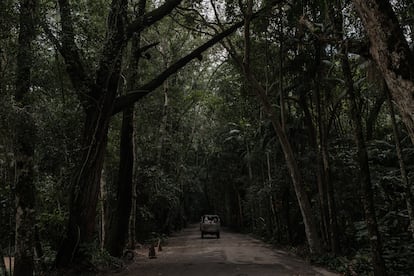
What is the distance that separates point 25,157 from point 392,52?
8.09 m

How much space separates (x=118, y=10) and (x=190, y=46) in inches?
598

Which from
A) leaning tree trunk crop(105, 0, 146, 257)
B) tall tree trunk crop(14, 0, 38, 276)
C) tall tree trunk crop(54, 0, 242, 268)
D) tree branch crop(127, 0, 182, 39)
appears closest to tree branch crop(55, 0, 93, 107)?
tall tree trunk crop(54, 0, 242, 268)

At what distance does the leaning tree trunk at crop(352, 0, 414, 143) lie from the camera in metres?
5.04

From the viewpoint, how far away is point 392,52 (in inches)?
205

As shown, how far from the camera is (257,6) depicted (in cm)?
1811

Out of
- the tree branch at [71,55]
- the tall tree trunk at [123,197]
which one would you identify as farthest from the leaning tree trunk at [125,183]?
the tree branch at [71,55]

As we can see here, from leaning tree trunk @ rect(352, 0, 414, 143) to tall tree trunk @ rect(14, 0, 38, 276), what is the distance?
23.2 feet

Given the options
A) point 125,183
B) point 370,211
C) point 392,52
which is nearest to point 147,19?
point 125,183

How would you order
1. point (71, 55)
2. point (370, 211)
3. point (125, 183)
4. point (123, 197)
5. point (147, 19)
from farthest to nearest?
1. point (125, 183)
2. point (123, 197)
3. point (147, 19)
4. point (71, 55)
5. point (370, 211)

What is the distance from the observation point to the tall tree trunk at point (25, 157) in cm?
932

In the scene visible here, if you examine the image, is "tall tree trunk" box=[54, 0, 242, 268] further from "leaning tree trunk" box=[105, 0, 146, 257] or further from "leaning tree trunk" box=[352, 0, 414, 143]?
"leaning tree trunk" box=[352, 0, 414, 143]

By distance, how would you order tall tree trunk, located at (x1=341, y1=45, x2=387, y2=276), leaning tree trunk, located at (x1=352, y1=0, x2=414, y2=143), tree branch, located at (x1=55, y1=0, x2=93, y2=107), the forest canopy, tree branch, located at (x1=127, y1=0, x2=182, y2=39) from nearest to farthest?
1. leaning tree trunk, located at (x1=352, y1=0, x2=414, y2=143)
2. the forest canopy
3. tall tree trunk, located at (x1=341, y1=45, x2=387, y2=276)
4. tree branch, located at (x1=55, y1=0, x2=93, y2=107)
5. tree branch, located at (x1=127, y1=0, x2=182, y2=39)

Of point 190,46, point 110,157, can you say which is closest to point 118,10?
point 110,157

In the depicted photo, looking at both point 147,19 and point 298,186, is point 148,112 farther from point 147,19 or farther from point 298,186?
point 298,186
